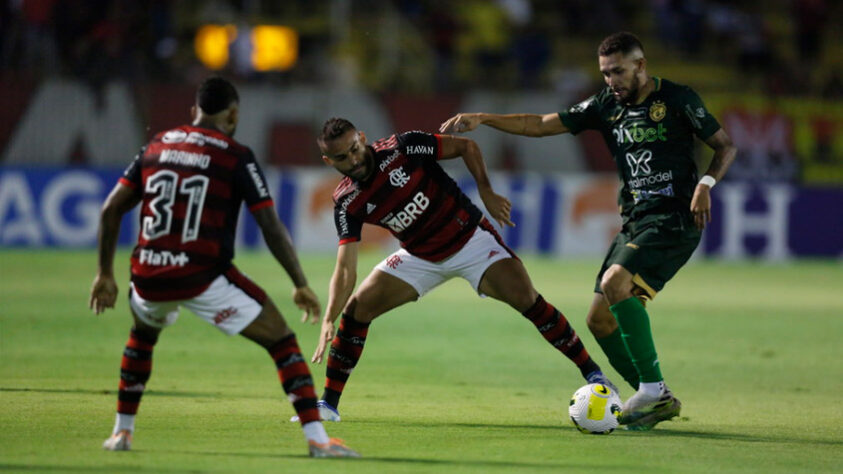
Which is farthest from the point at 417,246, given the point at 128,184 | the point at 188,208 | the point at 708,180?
the point at 128,184

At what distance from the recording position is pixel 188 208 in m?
6.82

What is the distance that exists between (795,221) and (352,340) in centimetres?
1932

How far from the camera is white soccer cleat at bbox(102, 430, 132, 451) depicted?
6.97 metres

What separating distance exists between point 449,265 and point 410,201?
21.8 inches

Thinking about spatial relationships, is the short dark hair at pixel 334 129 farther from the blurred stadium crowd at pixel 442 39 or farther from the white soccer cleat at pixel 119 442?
the blurred stadium crowd at pixel 442 39

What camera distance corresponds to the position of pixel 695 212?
8195mm

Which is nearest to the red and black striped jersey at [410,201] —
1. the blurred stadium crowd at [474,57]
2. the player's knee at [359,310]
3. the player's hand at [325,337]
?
the player's knee at [359,310]

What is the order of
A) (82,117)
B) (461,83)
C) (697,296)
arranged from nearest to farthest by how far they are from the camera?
(697,296) < (82,117) < (461,83)

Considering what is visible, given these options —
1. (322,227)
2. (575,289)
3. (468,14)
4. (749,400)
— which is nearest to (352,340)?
(749,400)

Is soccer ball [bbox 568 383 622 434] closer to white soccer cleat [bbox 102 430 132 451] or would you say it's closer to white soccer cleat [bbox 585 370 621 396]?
white soccer cleat [bbox 585 370 621 396]

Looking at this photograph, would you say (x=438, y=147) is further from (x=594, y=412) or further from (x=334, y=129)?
(x=594, y=412)

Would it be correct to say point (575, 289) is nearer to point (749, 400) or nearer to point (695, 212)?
point (749, 400)

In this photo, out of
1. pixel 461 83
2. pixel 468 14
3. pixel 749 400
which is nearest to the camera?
pixel 749 400

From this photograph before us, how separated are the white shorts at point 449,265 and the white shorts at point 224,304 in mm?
2094
